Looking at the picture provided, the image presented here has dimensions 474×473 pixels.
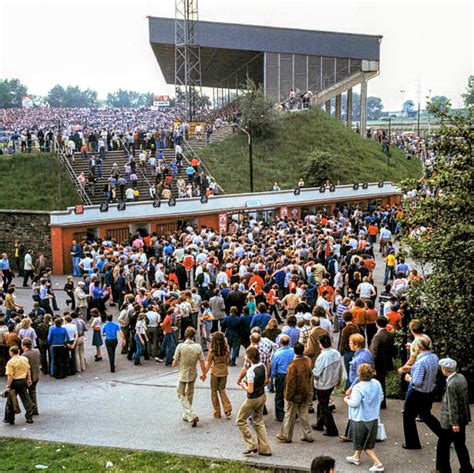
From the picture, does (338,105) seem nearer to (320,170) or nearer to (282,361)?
(320,170)

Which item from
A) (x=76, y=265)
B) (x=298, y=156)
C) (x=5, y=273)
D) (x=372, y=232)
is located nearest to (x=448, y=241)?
(x=5, y=273)

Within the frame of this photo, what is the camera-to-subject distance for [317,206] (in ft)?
120

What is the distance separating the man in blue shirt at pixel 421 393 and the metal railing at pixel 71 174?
2413cm

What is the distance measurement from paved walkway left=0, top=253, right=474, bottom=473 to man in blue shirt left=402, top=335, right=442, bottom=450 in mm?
268

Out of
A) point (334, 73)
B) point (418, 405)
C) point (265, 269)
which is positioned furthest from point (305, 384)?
point (334, 73)

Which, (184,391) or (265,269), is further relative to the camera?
(265,269)

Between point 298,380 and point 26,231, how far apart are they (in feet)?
65.1

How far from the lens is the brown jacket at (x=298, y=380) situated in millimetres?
8948

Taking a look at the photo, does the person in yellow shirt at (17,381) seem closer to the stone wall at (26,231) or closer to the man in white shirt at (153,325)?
the man in white shirt at (153,325)

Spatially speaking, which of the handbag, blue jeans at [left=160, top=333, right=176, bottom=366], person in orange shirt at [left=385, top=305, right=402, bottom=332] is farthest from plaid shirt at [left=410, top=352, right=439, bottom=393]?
blue jeans at [left=160, top=333, right=176, bottom=366]

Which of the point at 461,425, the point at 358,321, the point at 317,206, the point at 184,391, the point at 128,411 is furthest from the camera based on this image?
the point at 317,206

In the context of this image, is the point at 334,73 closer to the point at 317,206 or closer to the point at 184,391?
the point at 317,206

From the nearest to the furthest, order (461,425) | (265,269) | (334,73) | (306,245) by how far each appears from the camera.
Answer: (461,425) → (265,269) → (306,245) → (334,73)

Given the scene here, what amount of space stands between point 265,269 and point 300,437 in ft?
29.6
